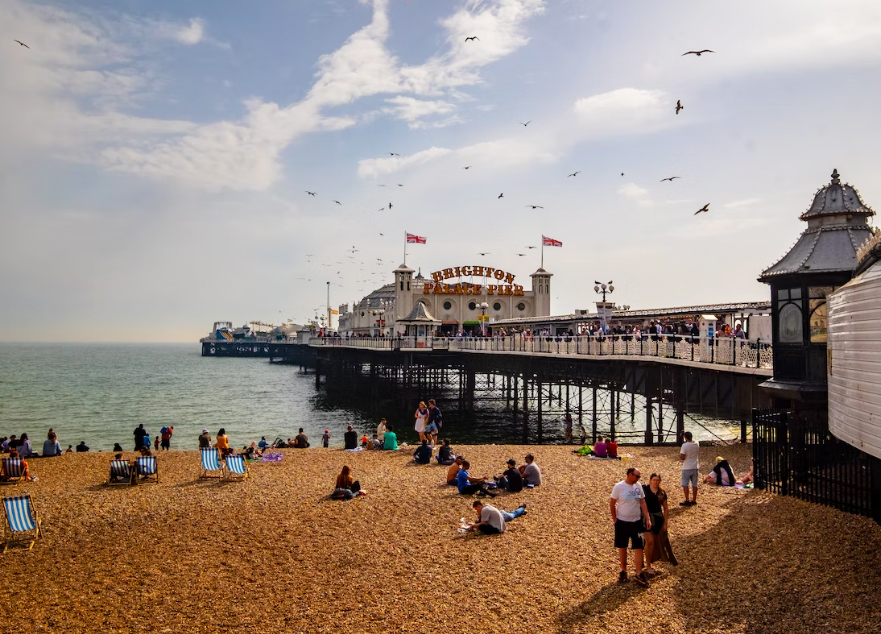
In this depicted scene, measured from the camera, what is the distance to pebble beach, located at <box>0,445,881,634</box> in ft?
23.9

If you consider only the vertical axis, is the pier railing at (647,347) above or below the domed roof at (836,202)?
below

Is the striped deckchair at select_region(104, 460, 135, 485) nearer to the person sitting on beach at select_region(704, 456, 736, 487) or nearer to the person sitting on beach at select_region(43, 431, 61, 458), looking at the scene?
the person sitting on beach at select_region(43, 431, 61, 458)

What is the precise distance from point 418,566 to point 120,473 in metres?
9.41

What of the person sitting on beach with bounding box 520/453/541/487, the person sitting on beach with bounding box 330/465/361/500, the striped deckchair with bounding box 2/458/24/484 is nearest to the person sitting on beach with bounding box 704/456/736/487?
the person sitting on beach with bounding box 520/453/541/487

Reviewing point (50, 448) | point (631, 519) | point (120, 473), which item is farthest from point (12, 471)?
point (631, 519)

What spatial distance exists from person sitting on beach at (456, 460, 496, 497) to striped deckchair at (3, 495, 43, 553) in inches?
298

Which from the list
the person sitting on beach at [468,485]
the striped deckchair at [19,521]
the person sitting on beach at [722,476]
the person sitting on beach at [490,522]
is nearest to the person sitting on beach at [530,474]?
the person sitting on beach at [468,485]

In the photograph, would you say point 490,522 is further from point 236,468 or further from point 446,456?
point 236,468

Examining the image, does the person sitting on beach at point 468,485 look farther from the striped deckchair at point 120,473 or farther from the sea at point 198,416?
the sea at point 198,416

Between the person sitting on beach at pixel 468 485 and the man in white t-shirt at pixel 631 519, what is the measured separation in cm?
514

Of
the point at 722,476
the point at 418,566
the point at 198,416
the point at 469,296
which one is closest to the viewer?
the point at 418,566

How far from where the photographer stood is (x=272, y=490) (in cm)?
1415

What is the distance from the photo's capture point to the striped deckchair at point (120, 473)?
49.7ft

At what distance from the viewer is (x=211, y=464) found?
1572cm
